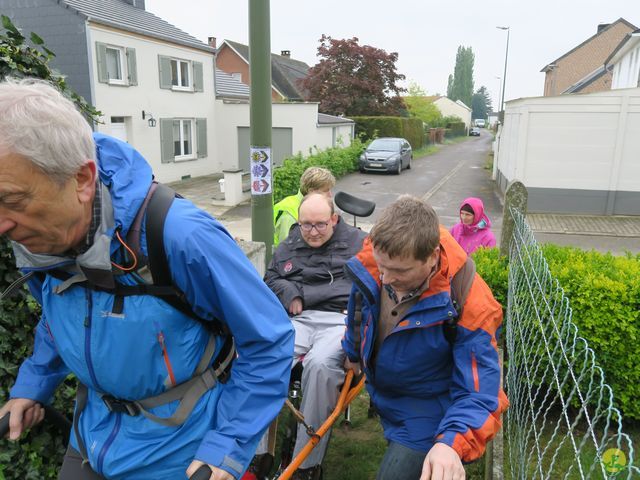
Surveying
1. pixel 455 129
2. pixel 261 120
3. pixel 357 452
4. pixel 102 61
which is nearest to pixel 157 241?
pixel 357 452

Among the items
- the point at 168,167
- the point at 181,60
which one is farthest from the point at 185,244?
the point at 181,60

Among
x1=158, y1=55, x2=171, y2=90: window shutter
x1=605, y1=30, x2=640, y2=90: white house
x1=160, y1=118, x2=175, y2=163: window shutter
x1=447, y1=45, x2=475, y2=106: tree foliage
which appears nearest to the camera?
x1=158, y1=55, x2=171, y2=90: window shutter

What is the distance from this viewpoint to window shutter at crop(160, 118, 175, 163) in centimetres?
2066

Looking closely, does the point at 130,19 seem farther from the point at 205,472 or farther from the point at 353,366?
the point at 205,472

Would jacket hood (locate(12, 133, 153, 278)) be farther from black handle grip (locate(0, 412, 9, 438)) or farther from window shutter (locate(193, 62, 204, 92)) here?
window shutter (locate(193, 62, 204, 92))

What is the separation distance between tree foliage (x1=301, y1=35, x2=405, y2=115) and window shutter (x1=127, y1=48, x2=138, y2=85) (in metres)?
18.3

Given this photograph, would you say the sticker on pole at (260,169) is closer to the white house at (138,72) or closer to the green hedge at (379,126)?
the white house at (138,72)

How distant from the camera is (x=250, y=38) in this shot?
14.5ft

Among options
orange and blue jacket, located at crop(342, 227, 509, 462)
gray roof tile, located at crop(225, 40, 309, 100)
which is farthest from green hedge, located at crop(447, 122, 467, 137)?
orange and blue jacket, located at crop(342, 227, 509, 462)

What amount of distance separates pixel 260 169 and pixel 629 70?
26.1 meters

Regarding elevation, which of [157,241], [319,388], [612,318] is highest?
[157,241]

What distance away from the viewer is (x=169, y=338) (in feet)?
5.13

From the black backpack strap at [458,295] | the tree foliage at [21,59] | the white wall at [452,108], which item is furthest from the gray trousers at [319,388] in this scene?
the white wall at [452,108]

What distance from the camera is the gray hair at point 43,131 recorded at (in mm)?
1262
